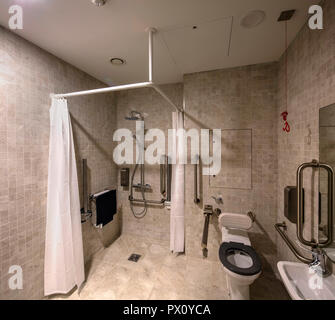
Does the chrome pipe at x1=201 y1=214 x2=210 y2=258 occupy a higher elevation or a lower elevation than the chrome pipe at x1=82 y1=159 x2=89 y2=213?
lower

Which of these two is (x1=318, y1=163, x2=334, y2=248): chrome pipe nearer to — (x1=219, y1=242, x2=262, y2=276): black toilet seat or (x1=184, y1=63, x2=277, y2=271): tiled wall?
(x1=219, y1=242, x2=262, y2=276): black toilet seat

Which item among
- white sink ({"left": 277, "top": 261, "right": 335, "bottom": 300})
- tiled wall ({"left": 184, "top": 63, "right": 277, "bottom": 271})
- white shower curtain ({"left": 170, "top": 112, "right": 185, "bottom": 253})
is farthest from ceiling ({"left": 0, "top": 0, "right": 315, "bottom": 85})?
white sink ({"left": 277, "top": 261, "right": 335, "bottom": 300})

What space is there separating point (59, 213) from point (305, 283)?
202 cm

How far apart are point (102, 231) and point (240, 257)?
1832 millimetres

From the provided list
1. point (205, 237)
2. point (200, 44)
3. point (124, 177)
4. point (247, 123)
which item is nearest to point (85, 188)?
point (124, 177)

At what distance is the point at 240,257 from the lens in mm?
1594

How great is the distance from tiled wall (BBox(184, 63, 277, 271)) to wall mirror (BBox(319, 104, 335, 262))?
0.74 metres

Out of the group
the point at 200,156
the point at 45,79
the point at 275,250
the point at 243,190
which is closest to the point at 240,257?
the point at 275,250

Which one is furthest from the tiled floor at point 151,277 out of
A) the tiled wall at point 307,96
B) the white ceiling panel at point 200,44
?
the white ceiling panel at point 200,44

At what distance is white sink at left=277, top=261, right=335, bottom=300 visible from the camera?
928 mm

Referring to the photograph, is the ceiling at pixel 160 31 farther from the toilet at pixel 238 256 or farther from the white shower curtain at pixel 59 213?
A: the toilet at pixel 238 256

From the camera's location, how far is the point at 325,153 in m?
1.06

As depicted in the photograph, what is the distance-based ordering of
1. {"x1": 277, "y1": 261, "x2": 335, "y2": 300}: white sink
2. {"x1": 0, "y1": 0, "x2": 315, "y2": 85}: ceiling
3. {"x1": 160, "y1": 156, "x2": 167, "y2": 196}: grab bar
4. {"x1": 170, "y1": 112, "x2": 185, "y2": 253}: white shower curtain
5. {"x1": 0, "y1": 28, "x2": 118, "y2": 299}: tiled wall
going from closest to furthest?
{"x1": 277, "y1": 261, "x2": 335, "y2": 300}: white sink, {"x1": 0, "y1": 0, "x2": 315, "y2": 85}: ceiling, {"x1": 0, "y1": 28, "x2": 118, "y2": 299}: tiled wall, {"x1": 170, "y1": 112, "x2": 185, "y2": 253}: white shower curtain, {"x1": 160, "y1": 156, "x2": 167, "y2": 196}: grab bar
